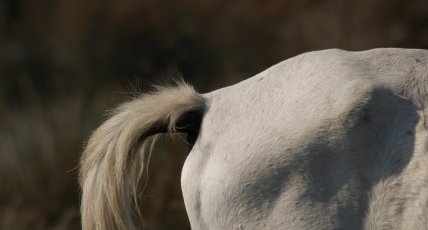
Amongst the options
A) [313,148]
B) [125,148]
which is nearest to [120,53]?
[125,148]

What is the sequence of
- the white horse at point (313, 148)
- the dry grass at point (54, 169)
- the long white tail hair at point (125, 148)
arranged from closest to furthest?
1. the white horse at point (313, 148)
2. the long white tail hair at point (125, 148)
3. the dry grass at point (54, 169)

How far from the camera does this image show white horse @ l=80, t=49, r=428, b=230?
202 centimetres

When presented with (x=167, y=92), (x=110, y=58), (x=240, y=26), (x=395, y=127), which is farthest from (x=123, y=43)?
(x=395, y=127)

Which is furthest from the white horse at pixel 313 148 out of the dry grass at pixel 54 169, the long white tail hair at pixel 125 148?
the dry grass at pixel 54 169

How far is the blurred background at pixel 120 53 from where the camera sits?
569 centimetres

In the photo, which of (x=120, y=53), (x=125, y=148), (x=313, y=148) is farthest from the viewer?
(x=120, y=53)

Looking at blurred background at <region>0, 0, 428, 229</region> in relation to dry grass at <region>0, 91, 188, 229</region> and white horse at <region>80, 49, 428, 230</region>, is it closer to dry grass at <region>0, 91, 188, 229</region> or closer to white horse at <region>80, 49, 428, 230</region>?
dry grass at <region>0, 91, 188, 229</region>

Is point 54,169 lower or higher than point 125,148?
lower

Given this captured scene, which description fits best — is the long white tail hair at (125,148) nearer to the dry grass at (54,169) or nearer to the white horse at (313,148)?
the white horse at (313,148)

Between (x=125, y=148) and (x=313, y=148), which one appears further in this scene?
(x=125, y=148)

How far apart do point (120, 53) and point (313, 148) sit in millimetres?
5056

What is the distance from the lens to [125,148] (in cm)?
238

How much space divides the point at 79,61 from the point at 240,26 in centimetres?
130

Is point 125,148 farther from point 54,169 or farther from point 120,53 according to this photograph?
point 120,53
